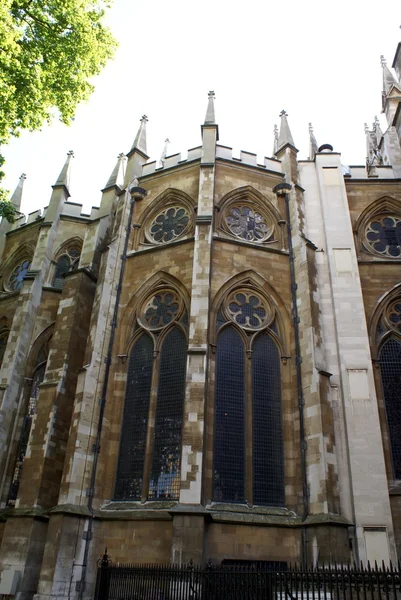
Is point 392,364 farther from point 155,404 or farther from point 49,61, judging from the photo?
point 49,61

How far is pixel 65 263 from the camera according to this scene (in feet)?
73.2

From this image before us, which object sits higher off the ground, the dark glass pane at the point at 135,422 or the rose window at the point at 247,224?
the rose window at the point at 247,224

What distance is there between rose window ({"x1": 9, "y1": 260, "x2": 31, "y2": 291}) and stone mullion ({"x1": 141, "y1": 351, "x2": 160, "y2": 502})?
10239 mm

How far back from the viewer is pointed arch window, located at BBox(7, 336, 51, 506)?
55.5 ft

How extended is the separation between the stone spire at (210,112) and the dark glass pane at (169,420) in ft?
29.0

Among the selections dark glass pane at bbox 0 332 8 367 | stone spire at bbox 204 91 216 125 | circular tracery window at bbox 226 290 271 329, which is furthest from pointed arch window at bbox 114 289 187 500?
dark glass pane at bbox 0 332 8 367

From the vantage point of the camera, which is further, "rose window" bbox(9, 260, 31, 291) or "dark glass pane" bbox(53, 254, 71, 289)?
"rose window" bbox(9, 260, 31, 291)

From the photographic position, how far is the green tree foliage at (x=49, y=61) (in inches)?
480

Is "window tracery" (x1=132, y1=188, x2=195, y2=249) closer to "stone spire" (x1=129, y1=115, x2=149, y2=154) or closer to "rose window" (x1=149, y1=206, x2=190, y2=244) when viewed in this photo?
"rose window" (x1=149, y1=206, x2=190, y2=244)

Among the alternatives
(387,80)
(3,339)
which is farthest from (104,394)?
(387,80)

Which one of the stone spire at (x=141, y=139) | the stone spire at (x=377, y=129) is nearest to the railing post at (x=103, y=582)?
the stone spire at (x=141, y=139)

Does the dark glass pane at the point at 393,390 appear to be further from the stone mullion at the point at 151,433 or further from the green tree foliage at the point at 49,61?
the green tree foliage at the point at 49,61

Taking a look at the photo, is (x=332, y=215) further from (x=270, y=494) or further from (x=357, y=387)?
(x=270, y=494)

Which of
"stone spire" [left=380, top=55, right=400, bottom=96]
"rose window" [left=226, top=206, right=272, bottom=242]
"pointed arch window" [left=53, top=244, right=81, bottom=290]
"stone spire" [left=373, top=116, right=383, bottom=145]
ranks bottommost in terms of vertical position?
"rose window" [left=226, top=206, right=272, bottom=242]
